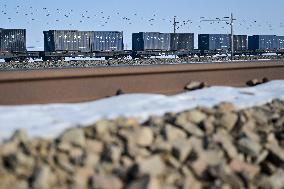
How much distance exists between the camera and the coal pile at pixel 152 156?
141 inches

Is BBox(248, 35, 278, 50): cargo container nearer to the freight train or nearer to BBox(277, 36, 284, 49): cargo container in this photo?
the freight train

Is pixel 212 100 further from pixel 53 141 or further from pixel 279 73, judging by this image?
pixel 279 73

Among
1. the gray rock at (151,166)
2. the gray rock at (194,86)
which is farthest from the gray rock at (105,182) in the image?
the gray rock at (194,86)

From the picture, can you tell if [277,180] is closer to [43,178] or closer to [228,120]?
[228,120]

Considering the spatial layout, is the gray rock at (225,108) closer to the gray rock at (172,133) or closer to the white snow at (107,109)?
the white snow at (107,109)

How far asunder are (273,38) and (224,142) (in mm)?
55754

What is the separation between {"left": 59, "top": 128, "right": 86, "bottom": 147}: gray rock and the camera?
393 cm

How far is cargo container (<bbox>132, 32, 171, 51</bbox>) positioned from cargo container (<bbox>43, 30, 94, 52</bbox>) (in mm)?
6024

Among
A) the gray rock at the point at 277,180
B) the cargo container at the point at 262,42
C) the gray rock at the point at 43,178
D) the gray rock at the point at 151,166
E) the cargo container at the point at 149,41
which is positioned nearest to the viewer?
the gray rock at the point at 43,178

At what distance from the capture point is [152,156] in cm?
390

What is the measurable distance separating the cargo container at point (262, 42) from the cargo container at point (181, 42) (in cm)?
1044

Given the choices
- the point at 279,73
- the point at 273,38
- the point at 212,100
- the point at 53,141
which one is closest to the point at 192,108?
the point at 212,100

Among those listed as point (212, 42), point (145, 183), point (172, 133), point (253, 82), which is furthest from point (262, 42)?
point (145, 183)

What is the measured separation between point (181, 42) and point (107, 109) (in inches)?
1746
